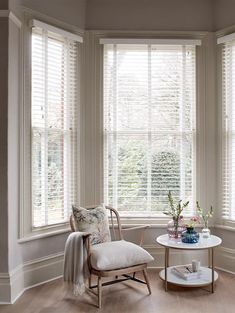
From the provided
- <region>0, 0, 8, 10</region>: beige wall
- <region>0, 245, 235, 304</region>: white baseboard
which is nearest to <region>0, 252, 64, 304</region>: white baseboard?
<region>0, 245, 235, 304</region>: white baseboard

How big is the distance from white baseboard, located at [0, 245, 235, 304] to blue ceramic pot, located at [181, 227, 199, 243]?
0.72 m

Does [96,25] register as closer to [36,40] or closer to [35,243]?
[36,40]

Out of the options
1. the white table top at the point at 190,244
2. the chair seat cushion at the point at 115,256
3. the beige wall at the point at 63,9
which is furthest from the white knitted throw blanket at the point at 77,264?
the beige wall at the point at 63,9

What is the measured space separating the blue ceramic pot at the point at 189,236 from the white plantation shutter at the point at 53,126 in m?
1.28

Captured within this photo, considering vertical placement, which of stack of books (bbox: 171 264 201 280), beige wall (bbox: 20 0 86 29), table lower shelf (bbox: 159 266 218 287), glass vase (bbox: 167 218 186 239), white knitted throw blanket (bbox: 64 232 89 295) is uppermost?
beige wall (bbox: 20 0 86 29)

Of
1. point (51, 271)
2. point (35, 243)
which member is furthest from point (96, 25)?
point (51, 271)

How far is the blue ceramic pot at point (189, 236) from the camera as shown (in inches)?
133

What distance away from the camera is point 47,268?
3725 millimetres

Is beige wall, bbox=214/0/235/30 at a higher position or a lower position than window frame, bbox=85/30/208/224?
higher

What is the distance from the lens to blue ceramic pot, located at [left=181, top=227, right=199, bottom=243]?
11.1 ft

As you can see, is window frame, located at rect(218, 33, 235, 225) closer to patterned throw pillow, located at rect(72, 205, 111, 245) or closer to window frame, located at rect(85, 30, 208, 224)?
window frame, located at rect(85, 30, 208, 224)

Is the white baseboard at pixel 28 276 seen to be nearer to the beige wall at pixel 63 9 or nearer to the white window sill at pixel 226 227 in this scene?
the white window sill at pixel 226 227

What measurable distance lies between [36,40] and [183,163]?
206 cm

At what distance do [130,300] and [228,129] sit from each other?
209cm
